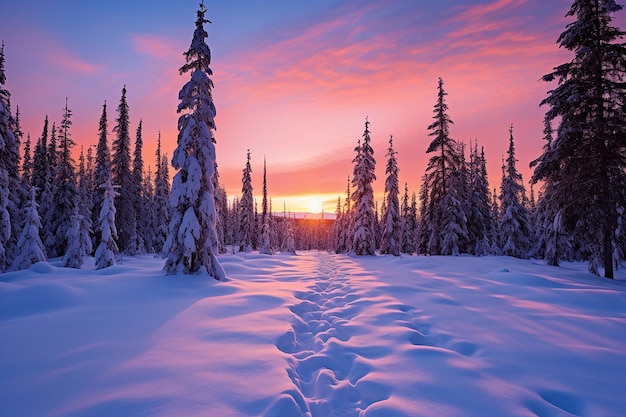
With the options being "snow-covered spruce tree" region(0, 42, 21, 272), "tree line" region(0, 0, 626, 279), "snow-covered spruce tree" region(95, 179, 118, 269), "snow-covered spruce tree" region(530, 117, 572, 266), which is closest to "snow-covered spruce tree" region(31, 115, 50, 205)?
"tree line" region(0, 0, 626, 279)

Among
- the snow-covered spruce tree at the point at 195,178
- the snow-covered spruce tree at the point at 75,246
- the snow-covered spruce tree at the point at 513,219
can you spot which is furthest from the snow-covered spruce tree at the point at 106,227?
the snow-covered spruce tree at the point at 513,219

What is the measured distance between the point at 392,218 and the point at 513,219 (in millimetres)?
12757

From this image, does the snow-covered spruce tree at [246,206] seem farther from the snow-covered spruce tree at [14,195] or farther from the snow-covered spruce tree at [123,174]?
the snow-covered spruce tree at [14,195]

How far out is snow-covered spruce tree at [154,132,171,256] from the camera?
42938 mm

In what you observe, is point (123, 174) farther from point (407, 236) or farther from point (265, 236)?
point (407, 236)

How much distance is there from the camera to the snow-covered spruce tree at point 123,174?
34.1 m

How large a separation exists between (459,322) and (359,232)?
2661cm

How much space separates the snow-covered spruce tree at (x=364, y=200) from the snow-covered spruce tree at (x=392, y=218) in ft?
8.56

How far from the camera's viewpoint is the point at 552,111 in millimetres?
14961

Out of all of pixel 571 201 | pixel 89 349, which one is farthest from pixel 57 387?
pixel 571 201

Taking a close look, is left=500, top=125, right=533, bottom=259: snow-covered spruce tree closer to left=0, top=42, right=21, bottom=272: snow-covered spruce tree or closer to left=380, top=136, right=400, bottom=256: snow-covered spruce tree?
left=380, top=136, right=400, bottom=256: snow-covered spruce tree

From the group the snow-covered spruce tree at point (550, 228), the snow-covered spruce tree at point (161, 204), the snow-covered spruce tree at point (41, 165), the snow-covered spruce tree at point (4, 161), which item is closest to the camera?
the snow-covered spruce tree at point (550, 228)

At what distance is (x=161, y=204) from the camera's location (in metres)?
43.5

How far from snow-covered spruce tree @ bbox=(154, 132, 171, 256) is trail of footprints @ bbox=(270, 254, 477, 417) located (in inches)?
1565
